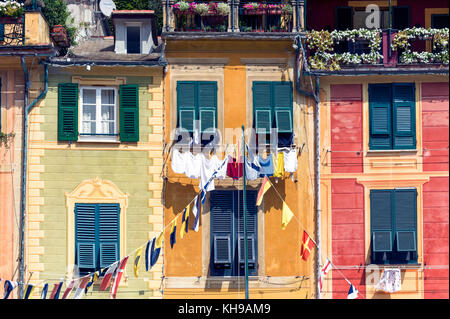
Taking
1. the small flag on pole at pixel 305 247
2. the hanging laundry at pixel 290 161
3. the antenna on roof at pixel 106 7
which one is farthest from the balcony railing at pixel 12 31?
the small flag on pole at pixel 305 247

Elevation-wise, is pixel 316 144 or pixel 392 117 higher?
pixel 392 117

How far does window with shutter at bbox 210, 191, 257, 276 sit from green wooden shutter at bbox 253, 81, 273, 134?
6.56ft

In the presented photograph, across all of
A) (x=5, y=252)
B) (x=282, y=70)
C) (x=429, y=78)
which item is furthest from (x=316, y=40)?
(x=5, y=252)

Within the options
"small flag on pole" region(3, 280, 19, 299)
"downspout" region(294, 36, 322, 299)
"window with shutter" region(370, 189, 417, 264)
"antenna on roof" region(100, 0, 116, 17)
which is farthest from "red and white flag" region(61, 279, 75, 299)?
"antenna on roof" region(100, 0, 116, 17)

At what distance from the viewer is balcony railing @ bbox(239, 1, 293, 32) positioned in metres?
28.0

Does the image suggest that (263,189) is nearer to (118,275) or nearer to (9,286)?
(118,275)

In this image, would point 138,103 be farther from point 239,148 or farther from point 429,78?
point 429,78

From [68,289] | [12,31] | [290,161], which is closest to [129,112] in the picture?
[12,31]

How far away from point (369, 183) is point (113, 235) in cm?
774

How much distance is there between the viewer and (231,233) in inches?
1072

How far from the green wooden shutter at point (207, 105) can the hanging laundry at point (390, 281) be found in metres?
6.69

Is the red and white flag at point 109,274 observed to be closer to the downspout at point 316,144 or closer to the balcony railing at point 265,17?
the downspout at point 316,144

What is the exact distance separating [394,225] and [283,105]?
4857 mm

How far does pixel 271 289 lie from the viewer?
89.2 feet
